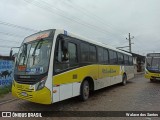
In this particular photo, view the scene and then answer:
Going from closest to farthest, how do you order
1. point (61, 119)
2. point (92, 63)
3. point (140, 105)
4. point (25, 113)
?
point (61, 119), point (25, 113), point (140, 105), point (92, 63)

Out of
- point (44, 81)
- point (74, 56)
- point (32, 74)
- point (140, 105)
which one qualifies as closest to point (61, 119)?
point (44, 81)

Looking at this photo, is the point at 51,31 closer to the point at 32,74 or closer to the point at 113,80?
the point at 32,74

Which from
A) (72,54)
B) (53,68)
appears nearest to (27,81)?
(53,68)

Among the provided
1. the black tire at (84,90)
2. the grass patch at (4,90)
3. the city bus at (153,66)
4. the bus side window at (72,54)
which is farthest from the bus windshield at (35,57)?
the city bus at (153,66)

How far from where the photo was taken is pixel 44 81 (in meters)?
5.71

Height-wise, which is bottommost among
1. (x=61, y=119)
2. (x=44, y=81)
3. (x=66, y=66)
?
(x=61, y=119)

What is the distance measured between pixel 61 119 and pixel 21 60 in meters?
2.76

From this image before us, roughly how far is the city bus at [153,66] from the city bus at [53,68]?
8.52 meters

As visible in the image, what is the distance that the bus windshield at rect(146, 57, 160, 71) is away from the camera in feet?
49.8

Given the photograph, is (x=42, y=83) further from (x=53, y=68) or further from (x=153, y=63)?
(x=153, y=63)

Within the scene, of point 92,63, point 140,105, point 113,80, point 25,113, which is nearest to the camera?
point 25,113

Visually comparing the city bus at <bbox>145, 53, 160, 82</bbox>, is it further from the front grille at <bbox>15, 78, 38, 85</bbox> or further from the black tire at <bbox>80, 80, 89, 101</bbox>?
the front grille at <bbox>15, 78, 38, 85</bbox>

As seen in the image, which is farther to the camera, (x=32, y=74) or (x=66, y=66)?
(x=66, y=66)

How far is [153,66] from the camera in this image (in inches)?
605
